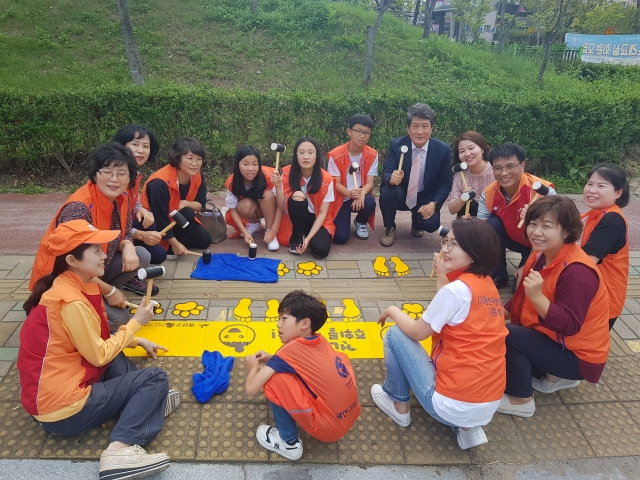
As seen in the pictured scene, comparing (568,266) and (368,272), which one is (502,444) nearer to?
(568,266)

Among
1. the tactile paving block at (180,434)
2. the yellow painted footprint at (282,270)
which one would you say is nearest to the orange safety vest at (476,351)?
the tactile paving block at (180,434)

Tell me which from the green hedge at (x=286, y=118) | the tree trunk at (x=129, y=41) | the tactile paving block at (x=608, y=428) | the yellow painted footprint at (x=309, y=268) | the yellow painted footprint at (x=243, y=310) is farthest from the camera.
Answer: the tree trunk at (x=129, y=41)

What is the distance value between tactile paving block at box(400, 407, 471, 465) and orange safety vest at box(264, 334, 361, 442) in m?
A: 0.48

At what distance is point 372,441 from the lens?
2.49 metres

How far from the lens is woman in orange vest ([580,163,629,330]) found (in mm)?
2922

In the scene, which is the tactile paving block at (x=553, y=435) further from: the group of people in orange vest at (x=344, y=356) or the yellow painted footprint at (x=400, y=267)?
the yellow painted footprint at (x=400, y=267)

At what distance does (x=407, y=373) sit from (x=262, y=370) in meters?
0.79

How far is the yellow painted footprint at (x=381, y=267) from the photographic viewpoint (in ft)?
14.1

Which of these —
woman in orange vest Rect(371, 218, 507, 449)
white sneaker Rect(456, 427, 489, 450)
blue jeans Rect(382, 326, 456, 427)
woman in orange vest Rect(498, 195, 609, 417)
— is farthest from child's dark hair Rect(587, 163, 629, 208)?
white sneaker Rect(456, 427, 489, 450)

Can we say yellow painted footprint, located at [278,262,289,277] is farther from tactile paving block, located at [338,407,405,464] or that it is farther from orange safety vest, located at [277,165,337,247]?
tactile paving block, located at [338,407,405,464]

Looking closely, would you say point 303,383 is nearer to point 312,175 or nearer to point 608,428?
point 608,428

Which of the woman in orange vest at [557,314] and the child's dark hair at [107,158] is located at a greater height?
the child's dark hair at [107,158]

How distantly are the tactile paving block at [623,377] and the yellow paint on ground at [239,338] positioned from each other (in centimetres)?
116

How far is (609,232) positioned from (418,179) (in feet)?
7.00
